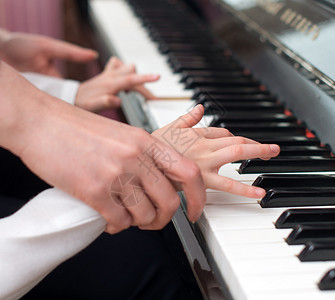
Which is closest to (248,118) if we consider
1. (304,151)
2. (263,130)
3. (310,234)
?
(263,130)

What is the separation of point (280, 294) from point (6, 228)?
0.39 metres

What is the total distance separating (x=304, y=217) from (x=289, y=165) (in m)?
0.16

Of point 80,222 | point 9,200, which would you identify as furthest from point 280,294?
point 9,200

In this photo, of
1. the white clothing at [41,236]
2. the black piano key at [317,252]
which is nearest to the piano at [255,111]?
the black piano key at [317,252]

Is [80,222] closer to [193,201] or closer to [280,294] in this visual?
[193,201]

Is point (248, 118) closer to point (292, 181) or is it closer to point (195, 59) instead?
point (292, 181)

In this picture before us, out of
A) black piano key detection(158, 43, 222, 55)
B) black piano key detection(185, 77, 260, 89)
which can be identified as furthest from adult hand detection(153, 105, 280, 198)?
black piano key detection(158, 43, 222, 55)

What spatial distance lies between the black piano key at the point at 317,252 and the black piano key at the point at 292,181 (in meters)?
0.15

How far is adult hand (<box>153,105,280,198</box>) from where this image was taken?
2.12 feet

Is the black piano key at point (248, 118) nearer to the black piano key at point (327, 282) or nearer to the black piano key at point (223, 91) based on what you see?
the black piano key at point (223, 91)

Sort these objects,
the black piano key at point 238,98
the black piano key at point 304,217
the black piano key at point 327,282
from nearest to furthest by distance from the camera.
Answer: the black piano key at point 327,282, the black piano key at point 304,217, the black piano key at point 238,98

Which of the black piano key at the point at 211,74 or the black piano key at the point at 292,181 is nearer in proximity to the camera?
the black piano key at the point at 292,181

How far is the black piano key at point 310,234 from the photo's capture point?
59cm

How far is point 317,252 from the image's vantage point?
56cm
